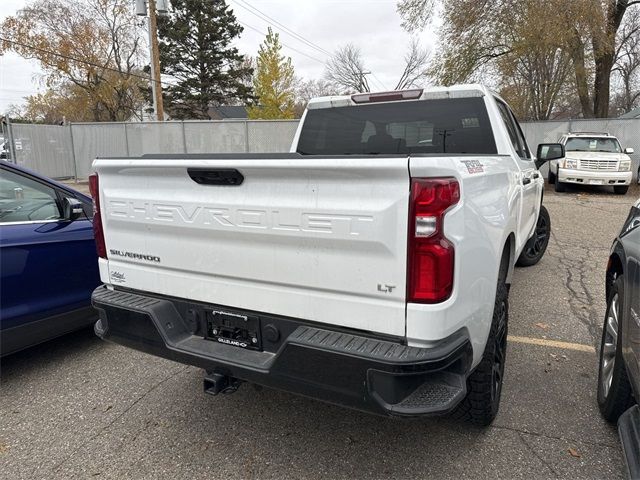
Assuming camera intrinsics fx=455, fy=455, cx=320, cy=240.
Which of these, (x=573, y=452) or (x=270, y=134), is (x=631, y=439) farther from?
(x=270, y=134)

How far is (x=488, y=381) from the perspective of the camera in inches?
95.3

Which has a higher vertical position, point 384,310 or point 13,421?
point 384,310

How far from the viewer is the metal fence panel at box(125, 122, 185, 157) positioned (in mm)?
16578

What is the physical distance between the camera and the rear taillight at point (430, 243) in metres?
1.76

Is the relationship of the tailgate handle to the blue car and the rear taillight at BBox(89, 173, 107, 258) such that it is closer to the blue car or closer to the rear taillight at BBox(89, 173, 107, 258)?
the rear taillight at BBox(89, 173, 107, 258)

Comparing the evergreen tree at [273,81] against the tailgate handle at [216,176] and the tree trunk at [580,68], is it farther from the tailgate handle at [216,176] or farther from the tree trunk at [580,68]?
the tailgate handle at [216,176]

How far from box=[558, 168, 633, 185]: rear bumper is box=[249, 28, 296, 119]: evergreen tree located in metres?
24.0

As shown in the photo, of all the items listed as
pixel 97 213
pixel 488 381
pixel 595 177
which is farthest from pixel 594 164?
pixel 97 213

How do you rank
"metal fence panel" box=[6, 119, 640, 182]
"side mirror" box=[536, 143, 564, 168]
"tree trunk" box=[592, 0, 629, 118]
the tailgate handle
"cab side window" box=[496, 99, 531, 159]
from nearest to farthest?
the tailgate handle → "cab side window" box=[496, 99, 531, 159] → "side mirror" box=[536, 143, 564, 168] → "tree trunk" box=[592, 0, 629, 118] → "metal fence panel" box=[6, 119, 640, 182]

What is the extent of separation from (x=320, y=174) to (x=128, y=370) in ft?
8.14

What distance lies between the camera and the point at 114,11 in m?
28.2

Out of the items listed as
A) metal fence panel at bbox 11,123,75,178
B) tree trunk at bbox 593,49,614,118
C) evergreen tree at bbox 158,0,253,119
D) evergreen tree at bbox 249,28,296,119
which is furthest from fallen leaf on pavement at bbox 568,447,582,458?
evergreen tree at bbox 158,0,253,119

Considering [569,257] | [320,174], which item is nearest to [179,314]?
[320,174]

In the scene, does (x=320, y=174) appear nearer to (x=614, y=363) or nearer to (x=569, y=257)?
(x=614, y=363)
